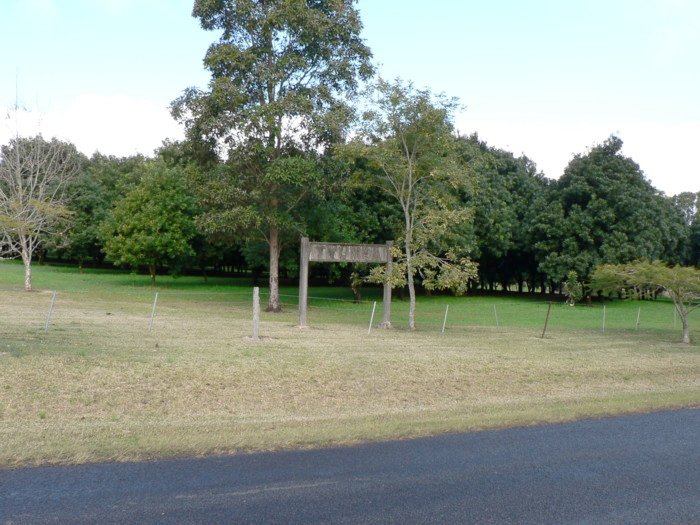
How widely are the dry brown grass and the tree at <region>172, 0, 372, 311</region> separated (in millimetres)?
9733

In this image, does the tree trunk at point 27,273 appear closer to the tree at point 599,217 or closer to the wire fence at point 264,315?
the wire fence at point 264,315

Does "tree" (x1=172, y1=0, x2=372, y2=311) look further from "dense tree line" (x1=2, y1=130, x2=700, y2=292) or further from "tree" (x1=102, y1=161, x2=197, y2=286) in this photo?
"tree" (x1=102, y1=161, x2=197, y2=286)

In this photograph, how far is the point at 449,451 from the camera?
8141 mm

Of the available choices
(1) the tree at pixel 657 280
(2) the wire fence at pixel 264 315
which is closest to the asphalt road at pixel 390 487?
(2) the wire fence at pixel 264 315

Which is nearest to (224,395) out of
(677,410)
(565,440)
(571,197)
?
(565,440)

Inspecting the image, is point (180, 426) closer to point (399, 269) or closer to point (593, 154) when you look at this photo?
point (399, 269)

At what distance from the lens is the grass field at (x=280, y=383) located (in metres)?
8.91

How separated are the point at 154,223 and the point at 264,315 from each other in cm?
2151

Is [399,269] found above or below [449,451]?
above

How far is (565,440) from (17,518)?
21.7 ft

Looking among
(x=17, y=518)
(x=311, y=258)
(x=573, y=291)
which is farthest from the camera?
(x=573, y=291)

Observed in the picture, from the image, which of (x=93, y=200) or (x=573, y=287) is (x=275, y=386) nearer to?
(x=573, y=287)

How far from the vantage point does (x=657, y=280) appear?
75.8 ft

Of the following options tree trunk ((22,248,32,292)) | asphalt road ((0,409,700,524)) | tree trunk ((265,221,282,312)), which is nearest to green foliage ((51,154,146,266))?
tree trunk ((22,248,32,292))
